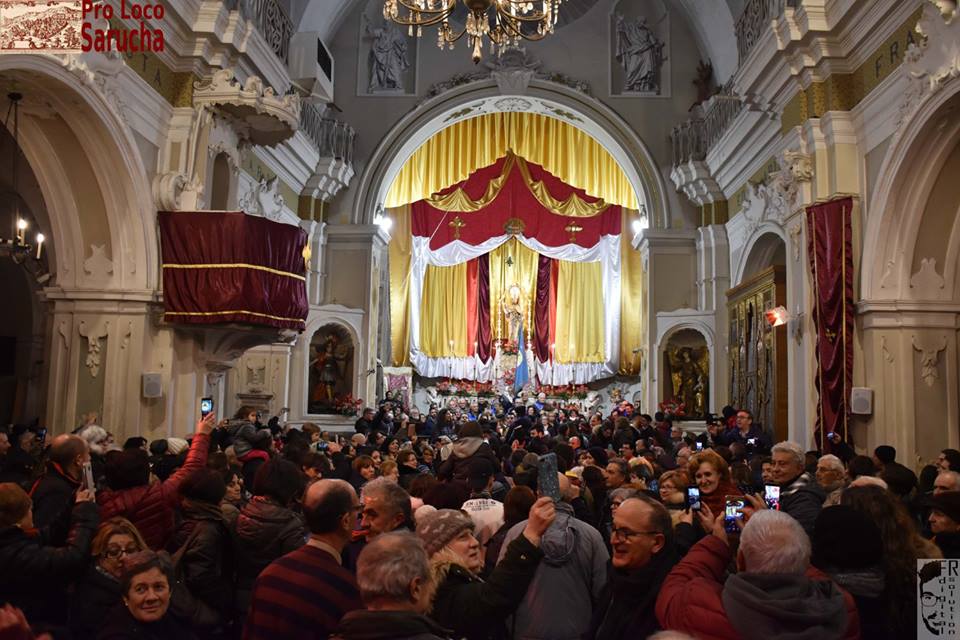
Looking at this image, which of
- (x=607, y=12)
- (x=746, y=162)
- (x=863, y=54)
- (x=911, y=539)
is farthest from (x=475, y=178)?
(x=911, y=539)

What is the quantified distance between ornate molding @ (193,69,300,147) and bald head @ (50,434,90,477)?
6.13 m

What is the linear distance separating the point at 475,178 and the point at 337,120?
6037mm

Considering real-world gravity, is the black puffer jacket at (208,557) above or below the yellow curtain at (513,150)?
below

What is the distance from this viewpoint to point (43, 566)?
3.00 m

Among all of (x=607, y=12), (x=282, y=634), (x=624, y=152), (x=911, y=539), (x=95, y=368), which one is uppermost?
(x=607, y=12)

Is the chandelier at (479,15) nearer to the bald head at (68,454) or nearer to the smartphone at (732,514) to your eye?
the bald head at (68,454)

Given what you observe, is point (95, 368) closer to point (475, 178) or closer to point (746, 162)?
point (746, 162)

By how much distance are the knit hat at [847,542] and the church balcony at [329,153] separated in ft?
43.4

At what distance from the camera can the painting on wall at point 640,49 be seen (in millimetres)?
16578

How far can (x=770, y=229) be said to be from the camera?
1227cm

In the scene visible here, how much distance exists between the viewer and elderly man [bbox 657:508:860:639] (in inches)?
86.5

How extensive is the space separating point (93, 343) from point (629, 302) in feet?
45.9

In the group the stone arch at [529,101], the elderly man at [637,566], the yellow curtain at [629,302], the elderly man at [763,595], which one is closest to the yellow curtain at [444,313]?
the yellow curtain at [629,302]

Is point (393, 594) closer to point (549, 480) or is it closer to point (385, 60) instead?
point (549, 480)
